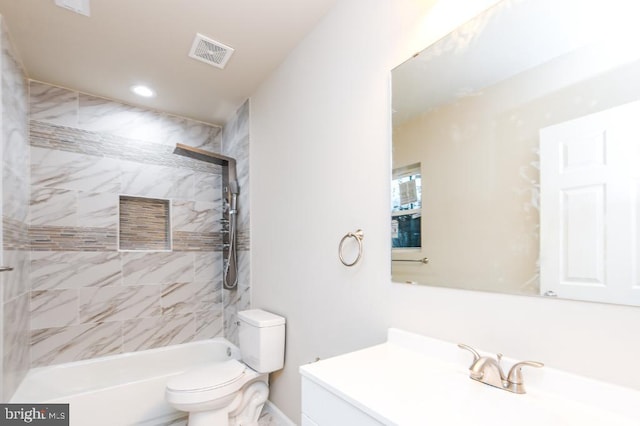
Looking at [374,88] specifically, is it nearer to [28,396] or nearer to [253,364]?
[253,364]

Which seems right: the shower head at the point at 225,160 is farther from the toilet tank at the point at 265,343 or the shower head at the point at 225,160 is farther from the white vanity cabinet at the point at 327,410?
the white vanity cabinet at the point at 327,410

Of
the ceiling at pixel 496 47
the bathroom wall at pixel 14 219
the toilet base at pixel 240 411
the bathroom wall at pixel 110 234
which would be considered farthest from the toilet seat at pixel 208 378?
the ceiling at pixel 496 47

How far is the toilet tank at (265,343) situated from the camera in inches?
79.0

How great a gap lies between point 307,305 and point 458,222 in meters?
1.08

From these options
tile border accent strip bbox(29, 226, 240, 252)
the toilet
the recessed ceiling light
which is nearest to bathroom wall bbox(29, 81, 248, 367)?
tile border accent strip bbox(29, 226, 240, 252)

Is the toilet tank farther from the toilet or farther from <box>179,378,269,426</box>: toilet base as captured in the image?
<box>179,378,269,426</box>: toilet base

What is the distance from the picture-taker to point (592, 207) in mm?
800

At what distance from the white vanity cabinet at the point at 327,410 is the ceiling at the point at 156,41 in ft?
6.07

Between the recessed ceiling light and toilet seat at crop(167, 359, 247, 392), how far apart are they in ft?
7.26

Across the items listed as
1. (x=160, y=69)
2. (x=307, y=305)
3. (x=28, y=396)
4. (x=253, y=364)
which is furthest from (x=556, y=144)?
(x=28, y=396)

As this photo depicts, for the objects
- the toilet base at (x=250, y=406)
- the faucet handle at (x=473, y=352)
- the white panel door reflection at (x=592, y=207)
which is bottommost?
the toilet base at (x=250, y=406)

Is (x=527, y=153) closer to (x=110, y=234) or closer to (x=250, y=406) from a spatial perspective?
(x=250, y=406)

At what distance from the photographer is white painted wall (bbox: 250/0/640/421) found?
0.85 m

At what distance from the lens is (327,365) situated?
1029 millimetres
